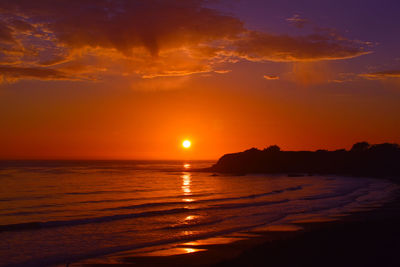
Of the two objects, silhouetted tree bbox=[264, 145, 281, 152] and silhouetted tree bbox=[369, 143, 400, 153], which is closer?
silhouetted tree bbox=[369, 143, 400, 153]

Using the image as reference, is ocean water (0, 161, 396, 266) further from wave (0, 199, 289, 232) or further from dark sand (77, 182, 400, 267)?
dark sand (77, 182, 400, 267)

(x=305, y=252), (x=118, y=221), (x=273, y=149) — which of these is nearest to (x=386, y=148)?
(x=273, y=149)

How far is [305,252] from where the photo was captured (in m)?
13.3

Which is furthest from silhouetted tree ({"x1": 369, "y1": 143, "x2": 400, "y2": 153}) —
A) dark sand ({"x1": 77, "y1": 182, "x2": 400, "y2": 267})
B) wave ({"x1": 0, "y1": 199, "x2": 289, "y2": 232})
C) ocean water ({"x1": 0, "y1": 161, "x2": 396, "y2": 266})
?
dark sand ({"x1": 77, "y1": 182, "x2": 400, "y2": 267})

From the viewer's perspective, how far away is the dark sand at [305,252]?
40.0ft

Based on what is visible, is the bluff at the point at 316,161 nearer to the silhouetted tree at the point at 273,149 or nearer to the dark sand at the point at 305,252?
the silhouetted tree at the point at 273,149

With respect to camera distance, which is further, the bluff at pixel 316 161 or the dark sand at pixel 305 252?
the bluff at pixel 316 161

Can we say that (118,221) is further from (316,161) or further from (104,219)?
(316,161)

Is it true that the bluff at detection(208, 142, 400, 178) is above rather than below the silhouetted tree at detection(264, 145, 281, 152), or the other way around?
below

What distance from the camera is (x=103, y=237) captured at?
18172 millimetres

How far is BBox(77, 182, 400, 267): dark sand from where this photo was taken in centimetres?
1220

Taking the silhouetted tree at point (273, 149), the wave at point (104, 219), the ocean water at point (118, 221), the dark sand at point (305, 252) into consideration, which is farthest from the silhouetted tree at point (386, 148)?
the dark sand at point (305, 252)

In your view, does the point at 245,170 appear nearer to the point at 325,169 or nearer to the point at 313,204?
the point at 325,169

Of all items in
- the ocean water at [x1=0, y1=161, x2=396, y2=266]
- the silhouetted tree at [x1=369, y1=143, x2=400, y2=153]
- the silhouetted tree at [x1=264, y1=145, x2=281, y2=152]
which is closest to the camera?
the ocean water at [x1=0, y1=161, x2=396, y2=266]
